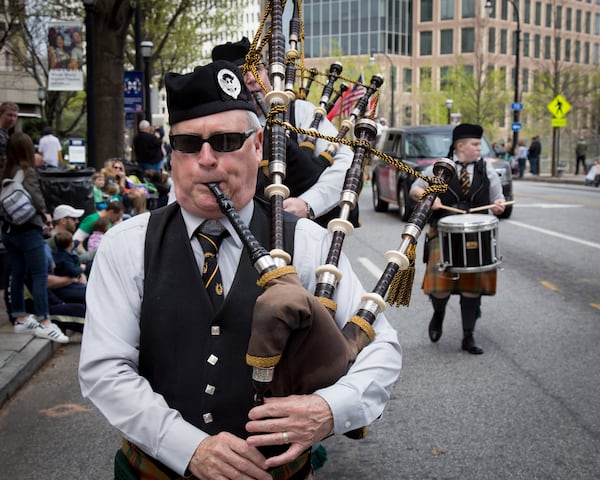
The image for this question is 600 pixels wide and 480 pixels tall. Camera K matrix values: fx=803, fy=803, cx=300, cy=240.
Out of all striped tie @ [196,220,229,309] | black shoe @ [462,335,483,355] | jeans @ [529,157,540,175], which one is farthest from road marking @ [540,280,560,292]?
jeans @ [529,157,540,175]

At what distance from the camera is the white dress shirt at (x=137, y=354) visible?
2012 millimetres

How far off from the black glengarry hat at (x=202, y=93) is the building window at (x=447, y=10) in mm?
85094

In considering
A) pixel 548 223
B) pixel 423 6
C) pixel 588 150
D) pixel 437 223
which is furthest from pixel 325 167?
pixel 423 6

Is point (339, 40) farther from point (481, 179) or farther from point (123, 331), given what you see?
point (123, 331)

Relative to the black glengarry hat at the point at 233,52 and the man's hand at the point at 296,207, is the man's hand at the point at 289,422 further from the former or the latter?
the black glengarry hat at the point at 233,52

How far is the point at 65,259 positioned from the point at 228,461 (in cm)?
626

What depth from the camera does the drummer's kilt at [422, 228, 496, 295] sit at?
21.7 ft

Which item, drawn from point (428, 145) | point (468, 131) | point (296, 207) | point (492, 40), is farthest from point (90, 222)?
point (492, 40)

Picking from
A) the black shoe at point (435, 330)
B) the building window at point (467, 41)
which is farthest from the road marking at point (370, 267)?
the building window at point (467, 41)

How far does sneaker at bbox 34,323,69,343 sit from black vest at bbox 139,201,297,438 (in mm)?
5078

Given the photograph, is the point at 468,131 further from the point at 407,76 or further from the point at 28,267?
the point at 407,76

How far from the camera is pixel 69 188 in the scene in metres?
10.2

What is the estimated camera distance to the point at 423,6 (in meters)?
84.4

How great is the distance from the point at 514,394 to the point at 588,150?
1437 inches
